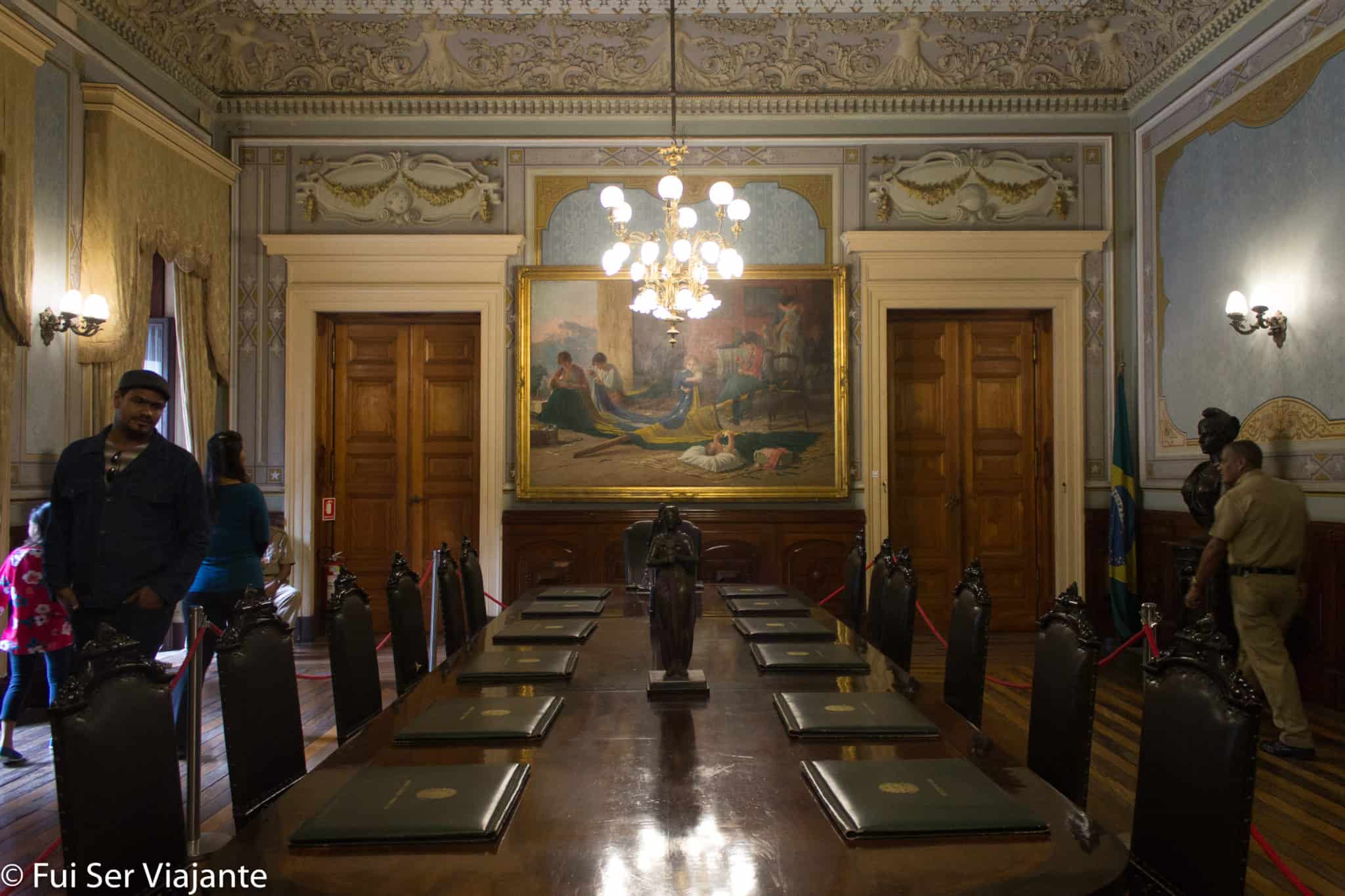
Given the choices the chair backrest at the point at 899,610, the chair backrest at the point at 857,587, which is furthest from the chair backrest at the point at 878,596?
the chair backrest at the point at 857,587

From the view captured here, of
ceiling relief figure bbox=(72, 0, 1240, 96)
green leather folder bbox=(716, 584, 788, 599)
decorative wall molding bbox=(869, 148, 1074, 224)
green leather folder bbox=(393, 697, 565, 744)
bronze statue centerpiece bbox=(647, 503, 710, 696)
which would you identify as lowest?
green leather folder bbox=(716, 584, 788, 599)

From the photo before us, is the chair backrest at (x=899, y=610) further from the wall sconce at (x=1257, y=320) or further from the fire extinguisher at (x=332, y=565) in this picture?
the fire extinguisher at (x=332, y=565)

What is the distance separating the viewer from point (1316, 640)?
18.0 feet

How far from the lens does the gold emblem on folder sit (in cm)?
177

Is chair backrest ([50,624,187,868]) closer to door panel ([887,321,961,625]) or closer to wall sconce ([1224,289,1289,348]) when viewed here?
wall sconce ([1224,289,1289,348])

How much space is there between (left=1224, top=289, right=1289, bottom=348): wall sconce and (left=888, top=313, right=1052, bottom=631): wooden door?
1.94m

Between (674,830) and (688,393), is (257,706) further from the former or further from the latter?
(688,393)

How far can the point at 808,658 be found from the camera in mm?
3045

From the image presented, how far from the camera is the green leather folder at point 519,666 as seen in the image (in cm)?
284

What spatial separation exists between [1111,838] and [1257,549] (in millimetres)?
3702

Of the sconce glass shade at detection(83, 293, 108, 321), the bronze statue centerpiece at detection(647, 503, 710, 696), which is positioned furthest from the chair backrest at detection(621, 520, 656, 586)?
the sconce glass shade at detection(83, 293, 108, 321)

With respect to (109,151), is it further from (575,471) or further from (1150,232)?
(1150,232)

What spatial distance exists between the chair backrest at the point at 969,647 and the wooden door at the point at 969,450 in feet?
15.7

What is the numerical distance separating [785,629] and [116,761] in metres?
2.35
